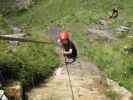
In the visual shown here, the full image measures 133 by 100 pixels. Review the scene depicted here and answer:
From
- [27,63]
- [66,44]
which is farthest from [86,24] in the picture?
[66,44]

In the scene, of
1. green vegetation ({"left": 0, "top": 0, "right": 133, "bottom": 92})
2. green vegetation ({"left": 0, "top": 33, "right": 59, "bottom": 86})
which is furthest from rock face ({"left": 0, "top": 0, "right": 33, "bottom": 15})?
green vegetation ({"left": 0, "top": 33, "right": 59, "bottom": 86})

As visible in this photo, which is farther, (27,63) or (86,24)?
(86,24)

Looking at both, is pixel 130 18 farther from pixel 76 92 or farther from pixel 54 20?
pixel 76 92

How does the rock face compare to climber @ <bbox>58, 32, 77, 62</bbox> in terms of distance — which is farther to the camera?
the rock face

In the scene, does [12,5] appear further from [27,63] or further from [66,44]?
[66,44]

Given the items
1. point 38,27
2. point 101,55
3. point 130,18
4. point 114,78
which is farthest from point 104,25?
point 114,78

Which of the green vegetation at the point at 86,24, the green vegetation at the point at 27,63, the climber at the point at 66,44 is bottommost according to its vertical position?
the green vegetation at the point at 86,24

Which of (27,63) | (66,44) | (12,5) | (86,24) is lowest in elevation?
(86,24)

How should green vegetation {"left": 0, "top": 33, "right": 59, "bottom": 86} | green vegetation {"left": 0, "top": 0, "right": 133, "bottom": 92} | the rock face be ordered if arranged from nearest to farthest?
green vegetation {"left": 0, "top": 33, "right": 59, "bottom": 86} → green vegetation {"left": 0, "top": 0, "right": 133, "bottom": 92} → the rock face

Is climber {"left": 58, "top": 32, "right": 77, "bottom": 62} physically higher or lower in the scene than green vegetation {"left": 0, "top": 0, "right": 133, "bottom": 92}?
higher

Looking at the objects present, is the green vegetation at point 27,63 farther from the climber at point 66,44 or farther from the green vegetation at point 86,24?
the climber at point 66,44

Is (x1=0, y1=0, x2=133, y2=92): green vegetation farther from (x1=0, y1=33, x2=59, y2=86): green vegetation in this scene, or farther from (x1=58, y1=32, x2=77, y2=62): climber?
(x1=58, y1=32, x2=77, y2=62): climber

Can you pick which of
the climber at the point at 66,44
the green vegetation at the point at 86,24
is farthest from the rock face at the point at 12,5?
the climber at the point at 66,44

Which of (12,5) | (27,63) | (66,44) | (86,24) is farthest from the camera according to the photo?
(12,5)
